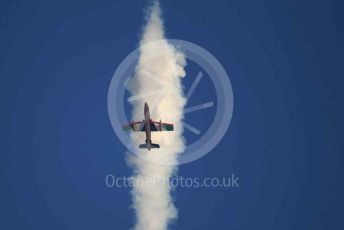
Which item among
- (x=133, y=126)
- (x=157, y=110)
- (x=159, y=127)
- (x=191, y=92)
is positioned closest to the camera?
(x=133, y=126)

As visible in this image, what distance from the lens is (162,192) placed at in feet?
443

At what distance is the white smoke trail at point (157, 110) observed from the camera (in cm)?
12731

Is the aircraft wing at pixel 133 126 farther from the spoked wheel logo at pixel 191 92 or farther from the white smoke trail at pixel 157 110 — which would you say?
the white smoke trail at pixel 157 110

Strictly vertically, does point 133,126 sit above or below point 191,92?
below

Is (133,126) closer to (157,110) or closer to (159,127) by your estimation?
(159,127)

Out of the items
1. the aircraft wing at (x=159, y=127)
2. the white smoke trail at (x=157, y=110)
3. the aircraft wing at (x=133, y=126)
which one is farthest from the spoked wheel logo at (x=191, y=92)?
the aircraft wing at (x=159, y=127)

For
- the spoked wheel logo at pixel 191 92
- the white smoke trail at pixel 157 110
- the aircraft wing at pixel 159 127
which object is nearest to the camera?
the aircraft wing at pixel 159 127

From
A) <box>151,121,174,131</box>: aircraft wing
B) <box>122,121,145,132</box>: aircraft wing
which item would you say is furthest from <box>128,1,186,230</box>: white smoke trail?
<box>122,121,145,132</box>: aircraft wing

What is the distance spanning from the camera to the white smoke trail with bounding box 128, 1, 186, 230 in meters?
127

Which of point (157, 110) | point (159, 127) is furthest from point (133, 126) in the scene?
point (157, 110)

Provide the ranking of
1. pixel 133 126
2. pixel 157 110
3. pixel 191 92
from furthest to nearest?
pixel 157 110
pixel 191 92
pixel 133 126

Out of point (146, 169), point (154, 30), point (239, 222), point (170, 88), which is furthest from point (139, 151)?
point (239, 222)

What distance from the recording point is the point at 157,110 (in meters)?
133

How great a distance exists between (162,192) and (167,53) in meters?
30.2
